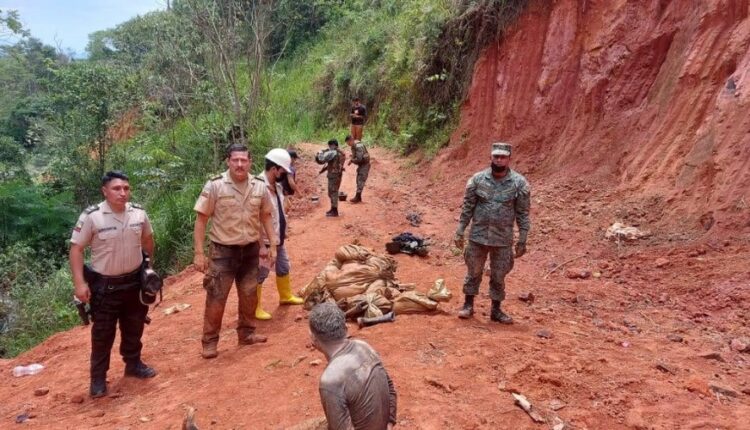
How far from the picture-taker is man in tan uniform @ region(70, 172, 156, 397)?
13.8 ft

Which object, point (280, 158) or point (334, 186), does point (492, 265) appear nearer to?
point (280, 158)

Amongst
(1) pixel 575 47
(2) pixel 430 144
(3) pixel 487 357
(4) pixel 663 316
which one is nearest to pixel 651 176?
(4) pixel 663 316

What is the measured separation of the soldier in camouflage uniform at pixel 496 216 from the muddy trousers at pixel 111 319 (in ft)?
9.33

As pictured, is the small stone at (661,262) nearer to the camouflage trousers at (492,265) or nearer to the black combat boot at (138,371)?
the camouflage trousers at (492,265)

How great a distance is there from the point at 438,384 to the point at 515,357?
2.51 ft

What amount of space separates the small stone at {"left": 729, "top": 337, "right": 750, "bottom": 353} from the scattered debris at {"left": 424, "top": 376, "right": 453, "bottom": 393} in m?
2.56

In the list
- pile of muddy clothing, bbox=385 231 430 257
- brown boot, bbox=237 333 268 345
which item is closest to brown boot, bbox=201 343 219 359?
brown boot, bbox=237 333 268 345

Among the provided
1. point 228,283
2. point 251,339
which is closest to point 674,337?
point 251,339

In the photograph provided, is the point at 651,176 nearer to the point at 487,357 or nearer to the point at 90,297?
the point at 487,357

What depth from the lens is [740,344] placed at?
459 cm

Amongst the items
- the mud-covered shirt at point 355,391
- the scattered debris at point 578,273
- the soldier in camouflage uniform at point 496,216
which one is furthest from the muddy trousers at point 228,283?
the scattered debris at point 578,273

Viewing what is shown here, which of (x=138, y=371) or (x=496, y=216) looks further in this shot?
(x=496, y=216)

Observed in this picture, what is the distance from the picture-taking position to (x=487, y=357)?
4.32 m

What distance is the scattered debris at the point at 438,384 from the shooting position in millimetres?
3914
